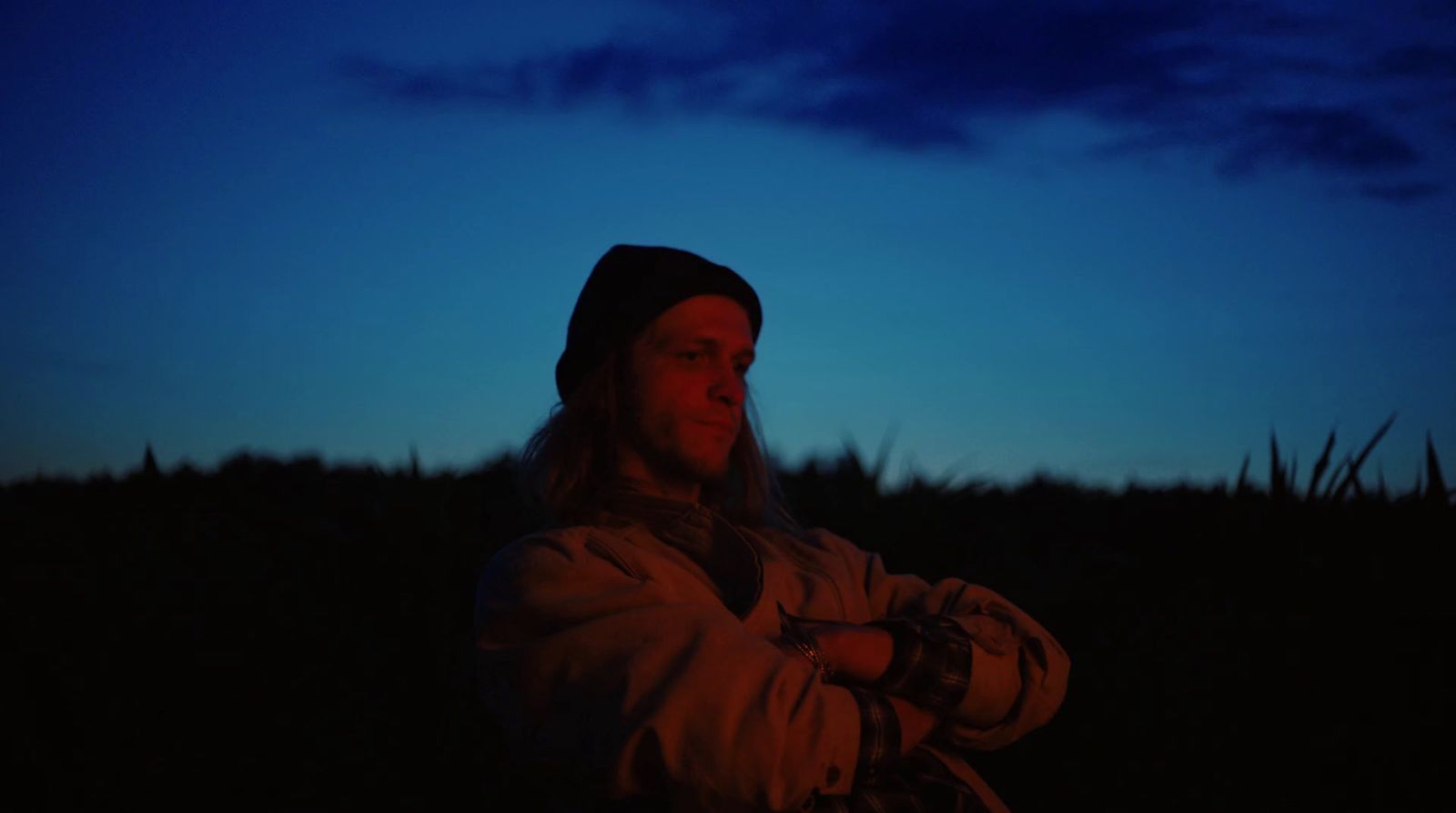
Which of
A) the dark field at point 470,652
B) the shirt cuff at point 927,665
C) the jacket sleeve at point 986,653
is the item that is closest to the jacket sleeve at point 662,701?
the shirt cuff at point 927,665

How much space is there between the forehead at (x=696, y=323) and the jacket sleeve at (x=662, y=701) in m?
0.85

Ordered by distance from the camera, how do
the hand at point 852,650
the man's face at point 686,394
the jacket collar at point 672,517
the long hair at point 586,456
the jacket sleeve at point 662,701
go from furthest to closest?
the long hair at point 586,456 → the man's face at point 686,394 → the jacket collar at point 672,517 → the hand at point 852,650 → the jacket sleeve at point 662,701

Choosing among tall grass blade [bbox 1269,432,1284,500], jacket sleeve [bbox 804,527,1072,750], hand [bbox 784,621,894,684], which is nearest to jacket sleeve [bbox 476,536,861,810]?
hand [bbox 784,621,894,684]

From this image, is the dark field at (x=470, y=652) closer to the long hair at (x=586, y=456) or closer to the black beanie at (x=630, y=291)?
the long hair at (x=586, y=456)

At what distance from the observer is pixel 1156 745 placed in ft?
12.4

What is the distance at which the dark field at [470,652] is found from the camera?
3.73 metres

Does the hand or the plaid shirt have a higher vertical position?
the hand

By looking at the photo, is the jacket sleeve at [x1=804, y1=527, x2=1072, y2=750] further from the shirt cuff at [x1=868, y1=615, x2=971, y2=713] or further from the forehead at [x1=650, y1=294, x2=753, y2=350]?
the forehead at [x1=650, y1=294, x2=753, y2=350]

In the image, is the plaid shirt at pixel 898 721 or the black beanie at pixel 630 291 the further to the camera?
the black beanie at pixel 630 291

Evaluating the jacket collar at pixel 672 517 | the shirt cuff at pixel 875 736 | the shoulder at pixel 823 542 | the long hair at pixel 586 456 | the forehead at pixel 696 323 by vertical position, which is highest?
the forehead at pixel 696 323

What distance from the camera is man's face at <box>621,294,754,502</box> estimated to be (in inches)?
124

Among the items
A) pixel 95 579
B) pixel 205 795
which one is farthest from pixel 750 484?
pixel 95 579

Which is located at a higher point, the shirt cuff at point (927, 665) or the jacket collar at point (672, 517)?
the jacket collar at point (672, 517)

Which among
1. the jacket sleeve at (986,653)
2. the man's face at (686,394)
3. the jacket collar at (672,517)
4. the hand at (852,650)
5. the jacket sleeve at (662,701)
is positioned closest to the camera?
the jacket sleeve at (662,701)
